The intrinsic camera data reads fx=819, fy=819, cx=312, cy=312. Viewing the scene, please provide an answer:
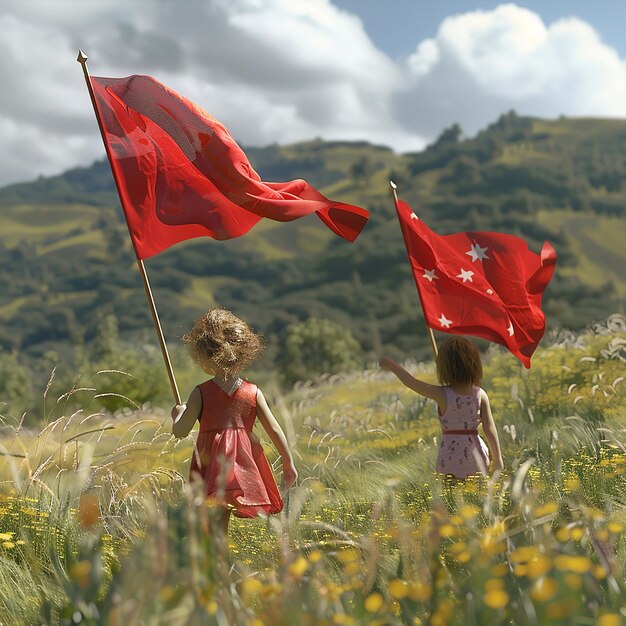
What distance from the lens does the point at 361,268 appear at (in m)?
169

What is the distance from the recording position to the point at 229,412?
5.12 metres

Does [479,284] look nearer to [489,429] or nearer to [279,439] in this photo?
[489,429]

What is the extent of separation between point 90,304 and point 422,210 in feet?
270

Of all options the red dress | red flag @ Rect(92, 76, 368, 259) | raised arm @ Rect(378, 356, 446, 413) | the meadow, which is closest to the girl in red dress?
the red dress

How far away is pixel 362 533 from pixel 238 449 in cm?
97

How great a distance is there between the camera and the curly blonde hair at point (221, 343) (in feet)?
16.6

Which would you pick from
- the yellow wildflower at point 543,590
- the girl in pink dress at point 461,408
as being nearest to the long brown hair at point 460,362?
the girl in pink dress at point 461,408

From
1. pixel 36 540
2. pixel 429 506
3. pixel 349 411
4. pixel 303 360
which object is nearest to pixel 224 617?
pixel 36 540

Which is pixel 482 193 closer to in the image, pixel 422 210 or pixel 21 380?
pixel 422 210

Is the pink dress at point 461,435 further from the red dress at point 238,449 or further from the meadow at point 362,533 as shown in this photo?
the red dress at point 238,449

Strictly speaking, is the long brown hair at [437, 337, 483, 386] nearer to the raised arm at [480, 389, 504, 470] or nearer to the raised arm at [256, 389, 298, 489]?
the raised arm at [480, 389, 504, 470]

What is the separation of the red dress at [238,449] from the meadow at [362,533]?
0.25 m

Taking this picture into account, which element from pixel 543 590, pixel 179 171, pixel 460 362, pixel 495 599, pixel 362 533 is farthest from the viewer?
pixel 179 171

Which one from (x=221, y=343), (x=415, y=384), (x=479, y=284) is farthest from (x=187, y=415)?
(x=479, y=284)
